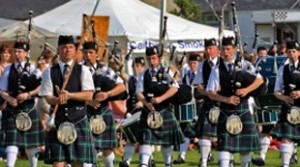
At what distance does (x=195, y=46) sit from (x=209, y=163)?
6.97 metres

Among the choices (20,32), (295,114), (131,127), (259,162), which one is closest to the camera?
(295,114)

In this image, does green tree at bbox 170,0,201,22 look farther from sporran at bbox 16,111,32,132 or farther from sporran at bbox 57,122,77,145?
sporran at bbox 57,122,77,145

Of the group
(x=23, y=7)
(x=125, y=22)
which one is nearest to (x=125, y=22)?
(x=125, y=22)

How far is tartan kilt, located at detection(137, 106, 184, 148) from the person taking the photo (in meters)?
10.6

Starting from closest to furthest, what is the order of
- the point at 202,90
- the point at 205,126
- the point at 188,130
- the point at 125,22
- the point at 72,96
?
the point at 72,96
the point at 202,90
the point at 205,126
the point at 188,130
the point at 125,22

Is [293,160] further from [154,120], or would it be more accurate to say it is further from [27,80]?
[27,80]

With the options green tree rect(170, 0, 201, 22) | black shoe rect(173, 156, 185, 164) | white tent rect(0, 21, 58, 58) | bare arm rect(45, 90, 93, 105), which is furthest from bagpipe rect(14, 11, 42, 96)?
green tree rect(170, 0, 201, 22)

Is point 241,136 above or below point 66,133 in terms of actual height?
below

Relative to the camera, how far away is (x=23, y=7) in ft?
133

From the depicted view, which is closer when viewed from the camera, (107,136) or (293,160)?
(107,136)

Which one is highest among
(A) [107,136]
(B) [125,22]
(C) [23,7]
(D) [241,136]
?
(C) [23,7]

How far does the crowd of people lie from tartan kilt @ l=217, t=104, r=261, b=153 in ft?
0.03

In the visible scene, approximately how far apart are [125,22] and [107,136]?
→ 27.6 feet

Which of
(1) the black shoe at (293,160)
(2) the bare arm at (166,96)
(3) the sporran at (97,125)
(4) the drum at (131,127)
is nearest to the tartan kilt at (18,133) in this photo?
(3) the sporran at (97,125)
